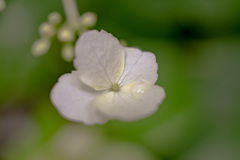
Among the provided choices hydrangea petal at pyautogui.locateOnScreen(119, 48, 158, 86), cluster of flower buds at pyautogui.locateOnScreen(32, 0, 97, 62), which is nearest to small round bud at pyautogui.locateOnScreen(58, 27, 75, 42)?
cluster of flower buds at pyautogui.locateOnScreen(32, 0, 97, 62)

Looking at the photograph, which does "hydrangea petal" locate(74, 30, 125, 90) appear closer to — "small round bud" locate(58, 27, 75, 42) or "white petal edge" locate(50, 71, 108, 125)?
"white petal edge" locate(50, 71, 108, 125)

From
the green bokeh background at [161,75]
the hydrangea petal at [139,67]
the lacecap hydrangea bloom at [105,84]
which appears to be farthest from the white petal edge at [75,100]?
the green bokeh background at [161,75]

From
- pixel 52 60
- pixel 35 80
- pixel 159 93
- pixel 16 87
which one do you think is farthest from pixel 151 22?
pixel 159 93

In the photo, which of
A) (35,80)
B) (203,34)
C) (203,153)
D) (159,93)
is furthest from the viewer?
(203,34)

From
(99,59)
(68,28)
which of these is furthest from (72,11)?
(99,59)

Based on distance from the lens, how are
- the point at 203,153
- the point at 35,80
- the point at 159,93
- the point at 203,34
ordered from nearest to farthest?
the point at 159,93
the point at 203,153
the point at 35,80
the point at 203,34

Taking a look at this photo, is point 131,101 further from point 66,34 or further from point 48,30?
point 48,30

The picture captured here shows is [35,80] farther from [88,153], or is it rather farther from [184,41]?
[184,41]
